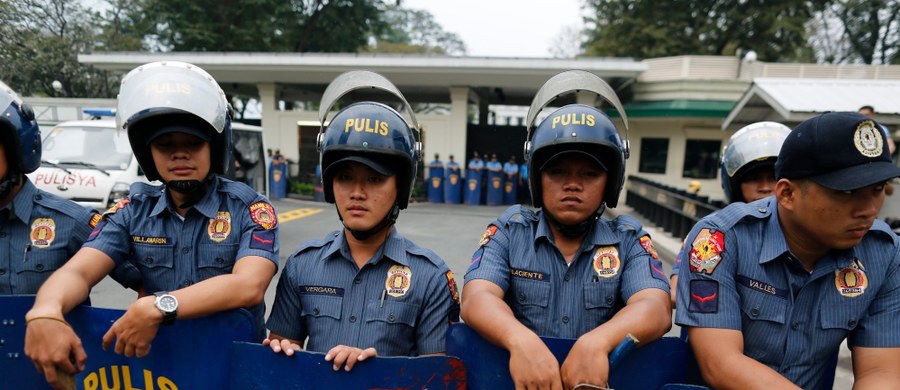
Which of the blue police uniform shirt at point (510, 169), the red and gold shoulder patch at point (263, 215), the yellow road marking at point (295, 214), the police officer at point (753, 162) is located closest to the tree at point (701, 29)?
the blue police uniform shirt at point (510, 169)

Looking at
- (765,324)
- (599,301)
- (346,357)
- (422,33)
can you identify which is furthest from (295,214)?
(422,33)

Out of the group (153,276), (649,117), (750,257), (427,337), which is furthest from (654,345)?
(649,117)

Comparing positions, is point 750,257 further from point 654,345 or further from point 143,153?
point 143,153

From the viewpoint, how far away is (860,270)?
4.49 feet

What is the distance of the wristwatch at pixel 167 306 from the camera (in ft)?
4.50

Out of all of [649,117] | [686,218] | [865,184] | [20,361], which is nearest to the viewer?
[865,184]

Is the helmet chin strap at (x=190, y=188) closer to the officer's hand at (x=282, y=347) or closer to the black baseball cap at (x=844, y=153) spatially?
the officer's hand at (x=282, y=347)

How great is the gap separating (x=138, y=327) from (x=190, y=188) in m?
0.56

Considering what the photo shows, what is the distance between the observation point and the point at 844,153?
1207 millimetres

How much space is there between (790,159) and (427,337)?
1.21m

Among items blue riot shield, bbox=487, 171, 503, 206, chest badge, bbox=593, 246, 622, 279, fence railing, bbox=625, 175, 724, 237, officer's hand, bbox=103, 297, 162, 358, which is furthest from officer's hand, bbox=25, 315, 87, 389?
blue riot shield, bbox=487, 171, 503, 206

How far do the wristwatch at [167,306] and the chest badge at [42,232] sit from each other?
0.84m

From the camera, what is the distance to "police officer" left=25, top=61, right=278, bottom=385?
1667 mm

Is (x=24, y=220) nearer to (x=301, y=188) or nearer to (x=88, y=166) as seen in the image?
(x=88, y=166)
